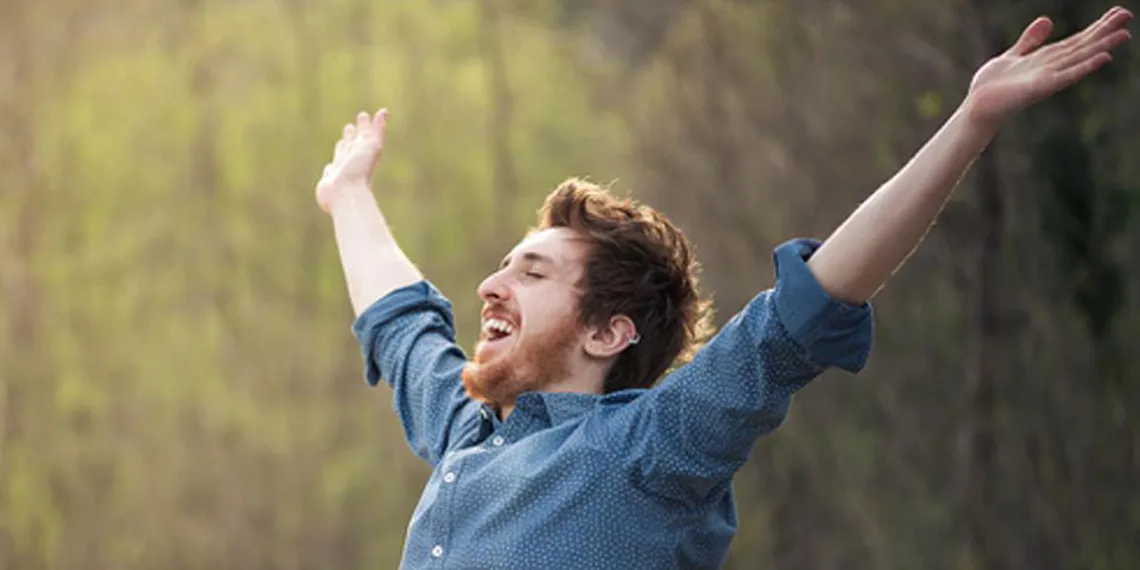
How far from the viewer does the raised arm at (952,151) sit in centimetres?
196

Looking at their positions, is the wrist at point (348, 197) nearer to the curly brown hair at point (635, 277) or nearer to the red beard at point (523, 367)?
the curly brown hair at point (635, 277)

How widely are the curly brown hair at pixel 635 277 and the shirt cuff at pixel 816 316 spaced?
45 cm

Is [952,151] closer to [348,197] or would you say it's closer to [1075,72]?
[1075,72]

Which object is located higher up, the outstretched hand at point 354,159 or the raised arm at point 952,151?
the outstretched hand at point 354,159

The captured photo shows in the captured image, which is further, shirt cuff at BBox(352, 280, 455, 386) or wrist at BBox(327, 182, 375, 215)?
wrist at BBox(327, 182, 375, 215)

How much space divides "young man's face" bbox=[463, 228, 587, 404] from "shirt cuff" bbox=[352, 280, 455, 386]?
349 millimetres

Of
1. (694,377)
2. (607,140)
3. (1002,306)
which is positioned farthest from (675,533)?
(607,140)

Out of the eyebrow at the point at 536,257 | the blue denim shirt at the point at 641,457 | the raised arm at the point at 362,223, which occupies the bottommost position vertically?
the blue denim shirt at the point at 641,457

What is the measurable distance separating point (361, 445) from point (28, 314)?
266cm

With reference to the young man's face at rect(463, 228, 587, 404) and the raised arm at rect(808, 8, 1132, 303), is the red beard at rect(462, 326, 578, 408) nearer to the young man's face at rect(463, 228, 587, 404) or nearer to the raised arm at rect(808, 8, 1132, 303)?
the young man's face at rect(463, 228, 587, 404)

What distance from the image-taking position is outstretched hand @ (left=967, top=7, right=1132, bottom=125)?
195cm

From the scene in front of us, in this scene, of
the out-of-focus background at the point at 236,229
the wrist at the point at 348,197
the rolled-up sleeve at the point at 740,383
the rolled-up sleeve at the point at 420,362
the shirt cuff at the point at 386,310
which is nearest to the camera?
the rolled-up sleeve at the point at 740,383

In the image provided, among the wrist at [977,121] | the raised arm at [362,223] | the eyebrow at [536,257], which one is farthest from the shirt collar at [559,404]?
the wrist at [977,121]

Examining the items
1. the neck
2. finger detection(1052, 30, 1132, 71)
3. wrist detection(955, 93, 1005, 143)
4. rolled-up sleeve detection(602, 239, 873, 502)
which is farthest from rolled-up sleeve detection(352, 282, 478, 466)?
finger detection(1052, 30, 1132, 71)
